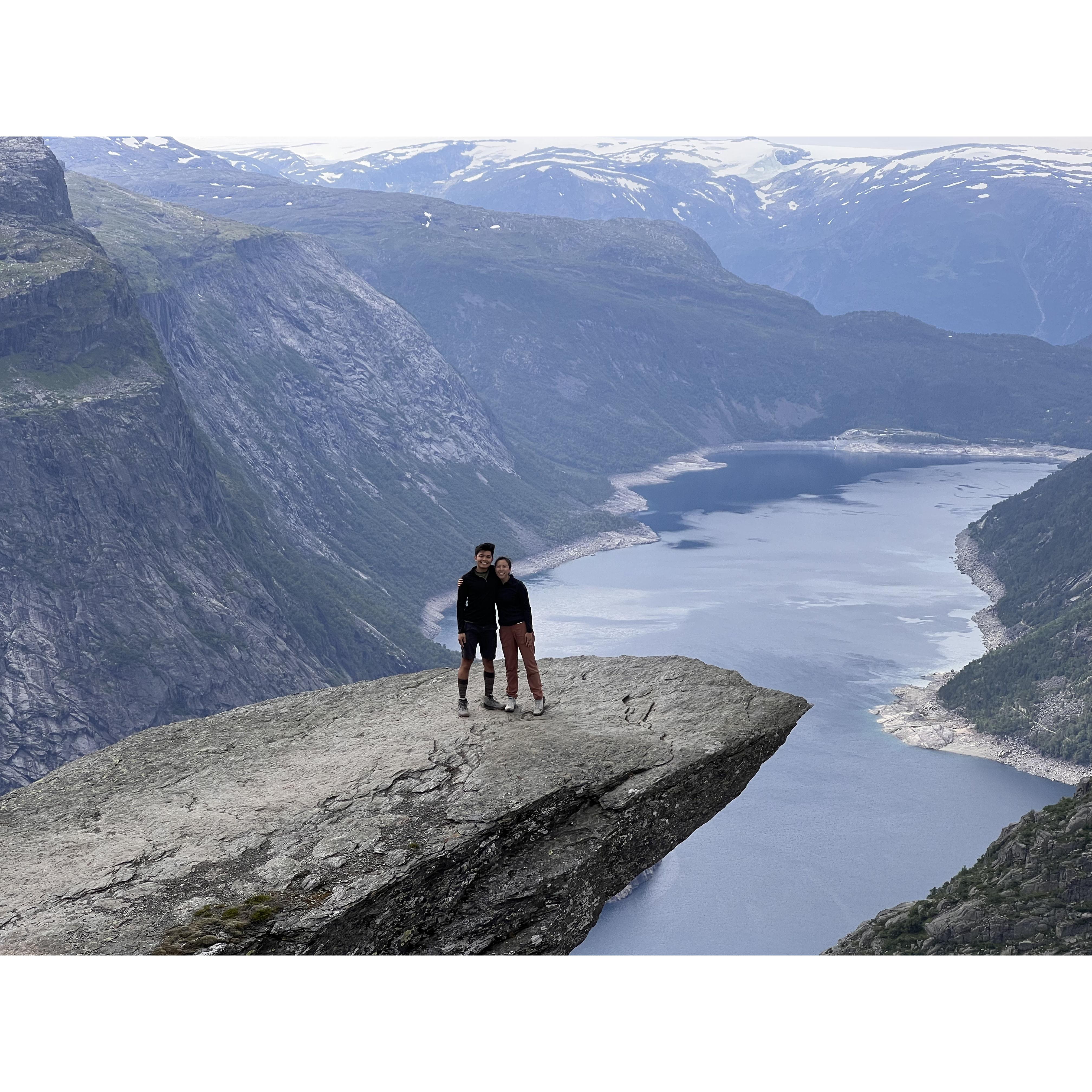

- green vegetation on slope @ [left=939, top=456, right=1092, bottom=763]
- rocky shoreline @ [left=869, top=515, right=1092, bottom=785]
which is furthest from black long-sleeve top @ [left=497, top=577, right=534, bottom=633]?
green vegetation on slope @ [left=939, top=456, right=1092, bottom=763]

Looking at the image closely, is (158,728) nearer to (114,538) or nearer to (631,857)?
(631,857)

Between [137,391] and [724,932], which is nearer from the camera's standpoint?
[724,932]

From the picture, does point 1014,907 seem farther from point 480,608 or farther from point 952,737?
point 952,737

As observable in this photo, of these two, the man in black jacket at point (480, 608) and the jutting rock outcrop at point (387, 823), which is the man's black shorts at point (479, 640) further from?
the jutting rock outcrop at point (387, 823)

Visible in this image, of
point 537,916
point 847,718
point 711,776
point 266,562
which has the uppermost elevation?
point 711,776

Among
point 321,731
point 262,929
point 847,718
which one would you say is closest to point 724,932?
point 847,718

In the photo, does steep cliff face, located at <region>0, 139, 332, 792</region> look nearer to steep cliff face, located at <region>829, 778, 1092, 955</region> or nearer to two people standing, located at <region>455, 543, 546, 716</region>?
steep cliff face, located at <region>829, 778, 1092, 955</region>

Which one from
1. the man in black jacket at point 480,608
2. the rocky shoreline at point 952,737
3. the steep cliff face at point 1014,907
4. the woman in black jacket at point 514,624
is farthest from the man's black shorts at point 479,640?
the rocky shoreline at point 952,737
